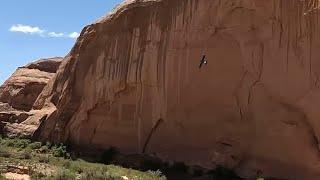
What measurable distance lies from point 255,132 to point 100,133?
960 centimetres

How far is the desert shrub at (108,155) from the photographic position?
2644 cm

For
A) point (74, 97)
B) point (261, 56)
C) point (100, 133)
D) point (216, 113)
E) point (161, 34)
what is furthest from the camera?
point (74, 97)

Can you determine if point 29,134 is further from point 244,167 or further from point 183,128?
point 244,167

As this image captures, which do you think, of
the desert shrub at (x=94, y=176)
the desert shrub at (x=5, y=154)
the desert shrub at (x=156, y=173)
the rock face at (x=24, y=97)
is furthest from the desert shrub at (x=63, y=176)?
the rock face at (x=24, y=97)

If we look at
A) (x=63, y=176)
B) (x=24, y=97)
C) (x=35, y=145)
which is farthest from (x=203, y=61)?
(x=24, y=97)

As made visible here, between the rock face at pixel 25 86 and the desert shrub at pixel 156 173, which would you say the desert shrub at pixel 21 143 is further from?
the desert shrub at pixel 156 173

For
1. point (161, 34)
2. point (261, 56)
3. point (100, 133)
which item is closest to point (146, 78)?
point (161, 34)

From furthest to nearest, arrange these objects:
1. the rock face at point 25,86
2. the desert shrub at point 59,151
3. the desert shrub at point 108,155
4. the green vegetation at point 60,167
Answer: the rock face at point 25,86, the desert shrub at point 59,151, the desert shrub at point 108,155, the green vegetation at point 60,167

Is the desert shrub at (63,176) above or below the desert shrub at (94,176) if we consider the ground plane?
above

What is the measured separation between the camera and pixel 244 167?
21.5 metres

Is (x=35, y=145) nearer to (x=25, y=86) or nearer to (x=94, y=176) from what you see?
(x=25, y=86)

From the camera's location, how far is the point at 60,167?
872 inches

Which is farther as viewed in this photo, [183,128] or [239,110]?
[183,128]

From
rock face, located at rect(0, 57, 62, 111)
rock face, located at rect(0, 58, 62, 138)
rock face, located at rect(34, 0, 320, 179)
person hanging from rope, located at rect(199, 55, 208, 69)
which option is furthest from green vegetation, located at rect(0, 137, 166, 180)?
rock face, located at rect(0, 57, 62, 111)
